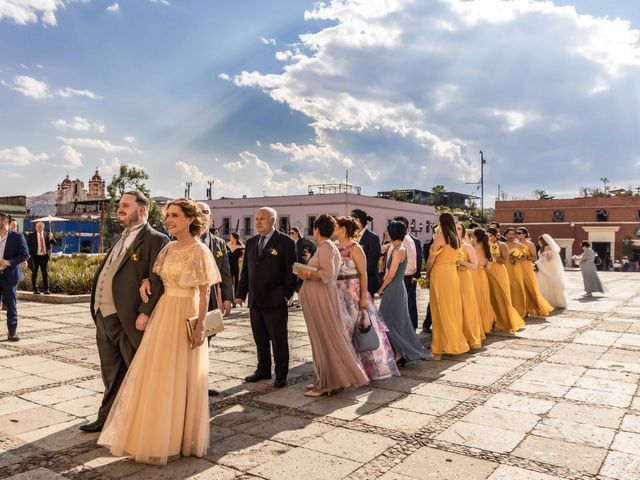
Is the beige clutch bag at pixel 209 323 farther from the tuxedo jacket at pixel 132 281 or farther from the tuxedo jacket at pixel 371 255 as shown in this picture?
the tuxedo jacket at pixel 371 255

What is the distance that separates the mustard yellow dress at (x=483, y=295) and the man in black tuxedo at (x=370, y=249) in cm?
217

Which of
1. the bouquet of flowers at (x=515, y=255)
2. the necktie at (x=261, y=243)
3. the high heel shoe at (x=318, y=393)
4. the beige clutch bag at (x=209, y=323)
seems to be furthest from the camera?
the bouquet of flowers at (x=515, y=255)

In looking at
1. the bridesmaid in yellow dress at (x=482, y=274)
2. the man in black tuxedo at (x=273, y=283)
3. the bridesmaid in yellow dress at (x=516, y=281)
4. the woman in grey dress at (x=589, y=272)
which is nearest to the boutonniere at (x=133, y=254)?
the man in black tuxedo at (x=273, y=283)

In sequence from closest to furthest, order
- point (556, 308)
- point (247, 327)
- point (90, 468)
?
point (90, 468)
point (247, 327)
point (556, 308)

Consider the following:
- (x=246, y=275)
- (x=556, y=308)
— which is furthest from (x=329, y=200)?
(x=246, y=275)

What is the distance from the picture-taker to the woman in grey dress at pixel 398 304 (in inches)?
262

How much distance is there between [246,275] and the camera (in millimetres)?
6117

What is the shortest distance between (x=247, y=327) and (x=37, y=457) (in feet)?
19.0

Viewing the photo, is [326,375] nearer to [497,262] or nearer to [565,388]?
[565,388]

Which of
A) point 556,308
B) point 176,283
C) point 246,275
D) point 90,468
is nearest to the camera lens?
point 90,468

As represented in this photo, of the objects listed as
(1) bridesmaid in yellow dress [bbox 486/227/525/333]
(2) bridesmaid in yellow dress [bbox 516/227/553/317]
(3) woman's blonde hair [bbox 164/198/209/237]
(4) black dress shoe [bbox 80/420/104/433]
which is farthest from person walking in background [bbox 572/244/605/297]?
(4) black dress shoe [bbox 80/420/104/433]

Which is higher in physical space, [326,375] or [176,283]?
[176,283]

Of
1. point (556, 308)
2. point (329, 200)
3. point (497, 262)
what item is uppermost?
point (329, 200)

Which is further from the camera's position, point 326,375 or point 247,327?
point 247,327
